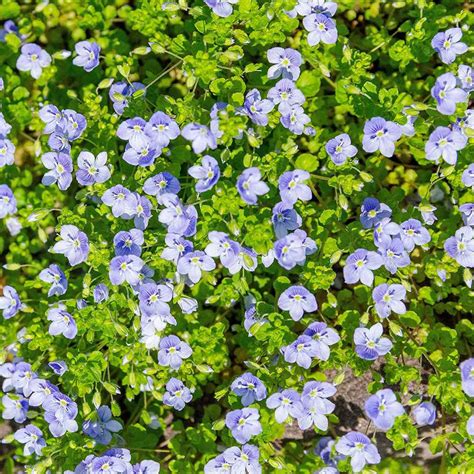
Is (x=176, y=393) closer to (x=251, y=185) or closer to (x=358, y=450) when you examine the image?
(x=358, y=450)

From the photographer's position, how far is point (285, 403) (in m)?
3.72

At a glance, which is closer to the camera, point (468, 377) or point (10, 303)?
point (468, 377)

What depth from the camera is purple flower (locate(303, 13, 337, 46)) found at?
383cm

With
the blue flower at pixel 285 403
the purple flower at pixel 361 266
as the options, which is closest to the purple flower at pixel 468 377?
the purple flower at pixel 361 266

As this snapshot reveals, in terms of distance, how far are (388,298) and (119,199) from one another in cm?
159

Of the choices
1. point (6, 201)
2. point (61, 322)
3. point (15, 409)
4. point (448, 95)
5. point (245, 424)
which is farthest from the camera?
point (6, 201)

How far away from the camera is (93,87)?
14.8 feet

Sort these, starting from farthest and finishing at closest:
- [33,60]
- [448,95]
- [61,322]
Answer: [33,60], [61,322], [448,95]

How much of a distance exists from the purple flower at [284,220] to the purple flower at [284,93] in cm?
61

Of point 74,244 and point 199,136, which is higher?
point 199,136

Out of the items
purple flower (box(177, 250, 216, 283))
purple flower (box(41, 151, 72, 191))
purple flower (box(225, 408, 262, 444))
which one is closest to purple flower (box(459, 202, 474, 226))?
purple flower (box(177, 250, 216, 283))

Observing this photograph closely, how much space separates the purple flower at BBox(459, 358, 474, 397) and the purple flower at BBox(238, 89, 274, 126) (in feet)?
5.49

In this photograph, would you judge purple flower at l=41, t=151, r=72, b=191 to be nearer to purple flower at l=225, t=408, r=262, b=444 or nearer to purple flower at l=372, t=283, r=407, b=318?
purple flower at l=225, t=408, r=262, b=444

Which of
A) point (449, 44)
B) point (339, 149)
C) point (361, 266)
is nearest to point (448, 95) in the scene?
point (449, 44)
